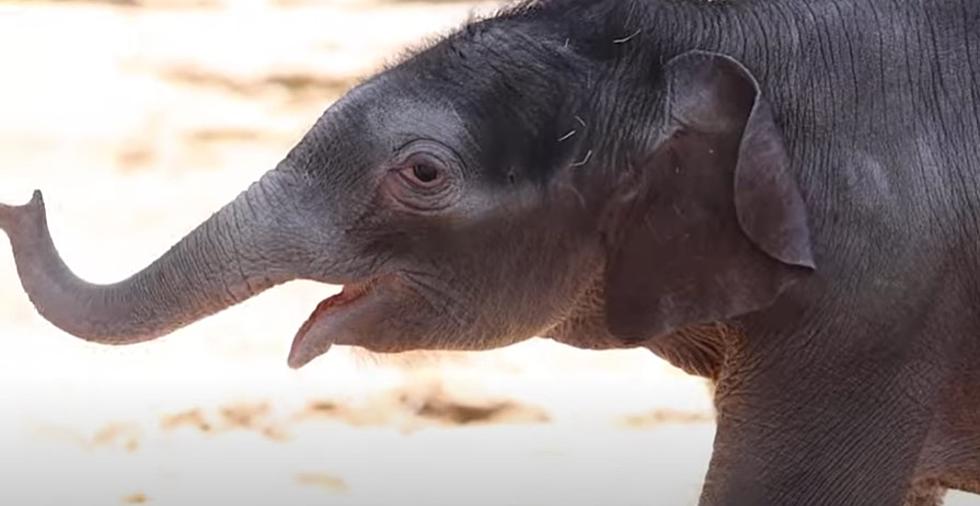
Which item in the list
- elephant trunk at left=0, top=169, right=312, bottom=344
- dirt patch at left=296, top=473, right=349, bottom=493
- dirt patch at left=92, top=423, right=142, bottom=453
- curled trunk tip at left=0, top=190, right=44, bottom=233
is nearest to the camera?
elephant trunk at left=0, top=169, right=312, bottom=344

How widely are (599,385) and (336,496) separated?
4.35 ft

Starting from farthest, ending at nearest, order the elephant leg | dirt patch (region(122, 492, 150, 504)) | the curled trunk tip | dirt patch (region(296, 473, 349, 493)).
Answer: dirt patch (region(296, 473, 349, 493)) < dirt patch (region(122, 492, 150, 504)) < the elephant leg < the curled trunk tip

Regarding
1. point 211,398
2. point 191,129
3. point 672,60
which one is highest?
point 191,129

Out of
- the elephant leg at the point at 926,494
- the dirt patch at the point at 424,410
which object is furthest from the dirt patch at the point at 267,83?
the elephant leg at the point at 926,494

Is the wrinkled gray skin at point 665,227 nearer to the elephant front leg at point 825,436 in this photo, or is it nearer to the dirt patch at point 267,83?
the elephant front leg at point 825,436

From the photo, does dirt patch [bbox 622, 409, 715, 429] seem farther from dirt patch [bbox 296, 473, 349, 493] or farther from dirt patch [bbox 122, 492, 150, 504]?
dirt patch [bbox 122, 492, 150, 504]

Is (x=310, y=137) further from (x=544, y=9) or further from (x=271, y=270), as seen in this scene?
(x=544, y=9)

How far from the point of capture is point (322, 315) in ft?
11.2

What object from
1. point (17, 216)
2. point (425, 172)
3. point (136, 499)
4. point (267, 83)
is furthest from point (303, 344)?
point (267, 83)

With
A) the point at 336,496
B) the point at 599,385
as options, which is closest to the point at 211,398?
the point at 336,496

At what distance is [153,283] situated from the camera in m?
3.40

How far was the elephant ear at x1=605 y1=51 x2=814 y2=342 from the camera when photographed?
336 cm

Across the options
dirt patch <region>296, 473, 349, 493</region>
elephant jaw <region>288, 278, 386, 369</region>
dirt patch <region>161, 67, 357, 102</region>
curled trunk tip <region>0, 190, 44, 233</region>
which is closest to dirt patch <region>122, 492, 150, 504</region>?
dirt patch <region>296, 473, 349, 493</region>

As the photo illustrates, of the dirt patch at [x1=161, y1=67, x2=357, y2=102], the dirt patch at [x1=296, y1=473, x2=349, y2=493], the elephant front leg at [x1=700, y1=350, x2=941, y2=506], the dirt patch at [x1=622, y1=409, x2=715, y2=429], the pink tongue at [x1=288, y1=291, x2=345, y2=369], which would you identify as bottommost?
the pink tongue at [x1=288, y1=291, x2=345, y2=369]
